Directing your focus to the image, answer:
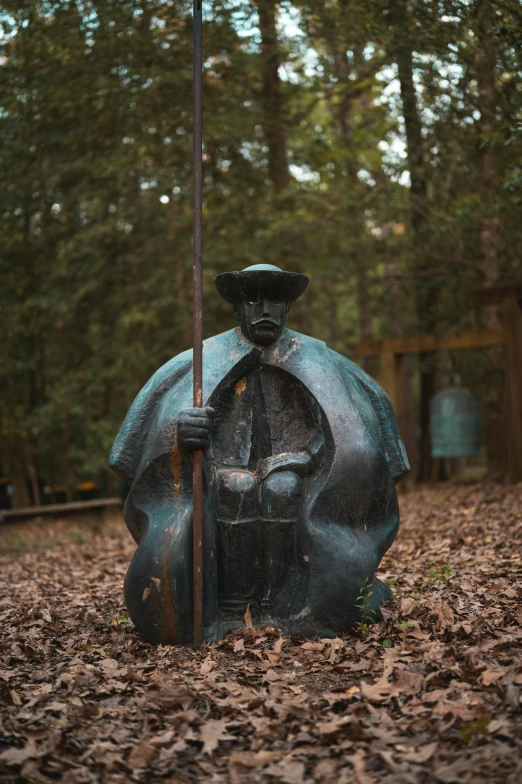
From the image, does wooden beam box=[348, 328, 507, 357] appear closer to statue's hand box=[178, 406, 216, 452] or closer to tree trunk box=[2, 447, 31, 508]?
tree trunk box=[2, 447, 31, 508]

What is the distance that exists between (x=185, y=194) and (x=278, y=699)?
1132cm

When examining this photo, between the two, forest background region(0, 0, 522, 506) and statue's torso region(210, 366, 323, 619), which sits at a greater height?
forest background region(0, 0, 522, 506)

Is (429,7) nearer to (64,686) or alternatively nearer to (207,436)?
(207,436)

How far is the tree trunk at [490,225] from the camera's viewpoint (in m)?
8.81

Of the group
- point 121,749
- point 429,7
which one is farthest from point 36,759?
point 429,7

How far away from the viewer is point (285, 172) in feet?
48.1

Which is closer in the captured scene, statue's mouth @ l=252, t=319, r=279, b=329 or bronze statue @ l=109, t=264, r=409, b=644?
bronze statue @ l=109, t=264, r=409, b=644

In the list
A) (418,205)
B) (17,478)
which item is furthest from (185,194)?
(17,478)

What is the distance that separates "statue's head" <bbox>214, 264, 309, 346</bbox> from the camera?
5410 mm

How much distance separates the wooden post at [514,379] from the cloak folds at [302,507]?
6370 mm

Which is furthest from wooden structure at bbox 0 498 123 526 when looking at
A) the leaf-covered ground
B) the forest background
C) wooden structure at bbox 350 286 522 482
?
the leaf-covered ground

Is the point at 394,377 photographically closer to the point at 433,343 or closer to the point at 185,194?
the point at 433,343

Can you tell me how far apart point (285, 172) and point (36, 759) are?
1237 centimetres

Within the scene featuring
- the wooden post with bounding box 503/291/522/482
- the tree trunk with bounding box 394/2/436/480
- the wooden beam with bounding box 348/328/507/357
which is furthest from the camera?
the wooden beam with bounding box 348/328/507/357
